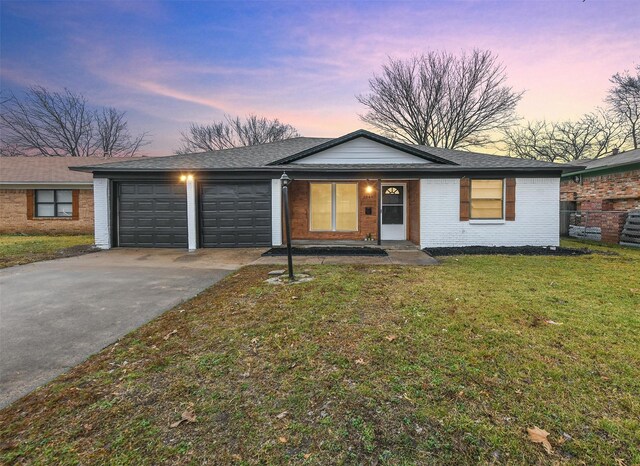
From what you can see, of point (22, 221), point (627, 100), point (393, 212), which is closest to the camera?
point (393, 212)

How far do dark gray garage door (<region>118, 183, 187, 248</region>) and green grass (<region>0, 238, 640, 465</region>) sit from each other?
23.9ft

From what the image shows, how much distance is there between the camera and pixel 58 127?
1139 inches

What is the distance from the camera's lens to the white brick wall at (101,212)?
10.5 m

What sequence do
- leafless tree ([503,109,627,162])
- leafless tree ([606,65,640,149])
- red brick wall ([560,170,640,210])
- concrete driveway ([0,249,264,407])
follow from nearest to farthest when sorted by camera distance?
concrete driveway ([0,249,264,407]) → red brick wall ([560,170,640,210]) → leafless tree ([606,65,640,149]) → leafless tree ([503,109,627,162])

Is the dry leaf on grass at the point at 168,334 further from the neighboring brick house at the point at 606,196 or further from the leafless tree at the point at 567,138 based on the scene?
the leafless tree at the point at 567,138

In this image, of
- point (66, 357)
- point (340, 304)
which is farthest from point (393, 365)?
point (66, 357)

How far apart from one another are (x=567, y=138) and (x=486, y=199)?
26.1m

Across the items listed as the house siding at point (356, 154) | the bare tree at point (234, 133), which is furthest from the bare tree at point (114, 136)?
the house siding at point (356, 154)

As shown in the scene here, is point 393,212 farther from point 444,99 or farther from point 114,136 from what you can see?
point 114,136

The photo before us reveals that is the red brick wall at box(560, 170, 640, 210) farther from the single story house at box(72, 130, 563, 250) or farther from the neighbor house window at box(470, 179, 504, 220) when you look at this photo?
the neighbor house window at box(470, 179, 504, 220)

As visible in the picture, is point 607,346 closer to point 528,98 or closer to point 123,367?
point 123,367

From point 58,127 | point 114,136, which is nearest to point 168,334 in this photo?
point 58,127

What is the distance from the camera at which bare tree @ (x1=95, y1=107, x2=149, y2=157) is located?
1243 inches

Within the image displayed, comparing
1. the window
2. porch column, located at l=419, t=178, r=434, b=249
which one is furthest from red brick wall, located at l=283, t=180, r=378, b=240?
the window
